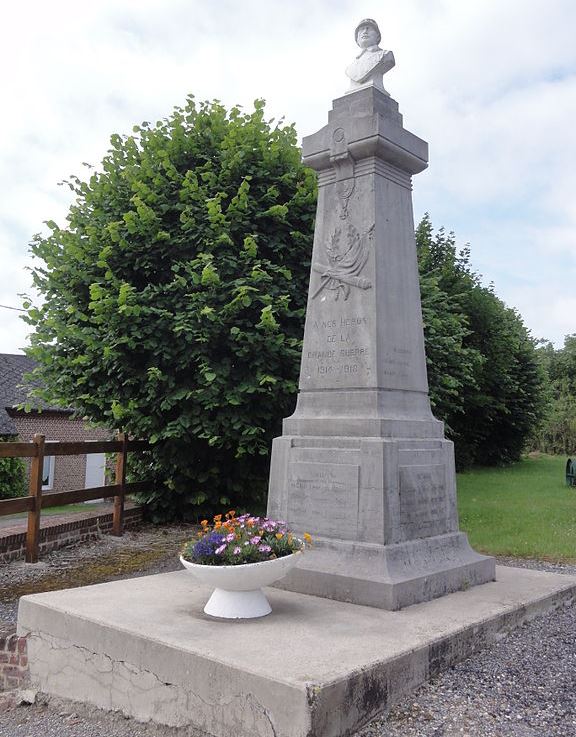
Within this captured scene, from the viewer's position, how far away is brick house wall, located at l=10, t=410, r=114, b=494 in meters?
24.5

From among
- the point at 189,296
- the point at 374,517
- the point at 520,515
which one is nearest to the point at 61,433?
the point at 189,296

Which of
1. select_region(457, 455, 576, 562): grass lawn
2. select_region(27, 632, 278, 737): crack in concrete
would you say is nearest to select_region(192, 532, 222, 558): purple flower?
select_region(27, 632, 278, 737): crack in concrete

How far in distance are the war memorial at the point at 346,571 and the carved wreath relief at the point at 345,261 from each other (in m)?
0.02

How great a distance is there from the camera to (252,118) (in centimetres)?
1080

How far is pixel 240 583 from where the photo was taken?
14.9ft

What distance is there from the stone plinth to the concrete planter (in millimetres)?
913

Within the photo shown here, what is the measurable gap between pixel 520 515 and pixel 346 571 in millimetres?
7827

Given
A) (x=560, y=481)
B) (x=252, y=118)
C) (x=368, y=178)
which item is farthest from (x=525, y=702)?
(x=560, y=481)

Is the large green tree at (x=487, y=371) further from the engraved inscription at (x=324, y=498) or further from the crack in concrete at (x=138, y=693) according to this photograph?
the crack in concrete at (x=138, y=693)

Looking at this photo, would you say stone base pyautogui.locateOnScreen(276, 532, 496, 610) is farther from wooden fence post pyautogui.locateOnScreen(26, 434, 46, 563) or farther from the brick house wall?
the brick house wall

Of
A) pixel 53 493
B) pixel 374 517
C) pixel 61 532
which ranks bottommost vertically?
pixel 61 532

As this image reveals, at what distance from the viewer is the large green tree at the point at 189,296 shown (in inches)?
375

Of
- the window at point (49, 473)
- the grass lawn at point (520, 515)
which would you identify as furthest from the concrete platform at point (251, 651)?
the window at point (49, 473)

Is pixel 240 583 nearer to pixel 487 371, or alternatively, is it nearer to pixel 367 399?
pixel 367 399
